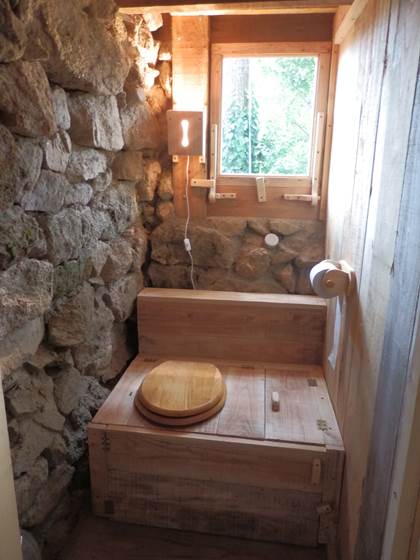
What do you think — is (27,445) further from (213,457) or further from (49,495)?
(213,457)

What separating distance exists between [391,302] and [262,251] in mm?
1099

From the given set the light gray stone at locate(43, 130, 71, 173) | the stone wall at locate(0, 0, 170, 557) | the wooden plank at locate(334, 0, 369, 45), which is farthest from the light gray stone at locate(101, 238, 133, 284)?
the wooden plank at locate(334, 0, 369, 45)

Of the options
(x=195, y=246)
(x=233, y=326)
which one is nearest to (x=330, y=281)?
(x=233, y=326)

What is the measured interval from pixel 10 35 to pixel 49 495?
51.5 inches

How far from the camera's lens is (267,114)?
1.91 m

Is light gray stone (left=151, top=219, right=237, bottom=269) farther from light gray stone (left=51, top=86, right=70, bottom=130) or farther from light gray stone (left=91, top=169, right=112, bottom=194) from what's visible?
light gray stone (left=51, top=86, right=70, bottom=130)

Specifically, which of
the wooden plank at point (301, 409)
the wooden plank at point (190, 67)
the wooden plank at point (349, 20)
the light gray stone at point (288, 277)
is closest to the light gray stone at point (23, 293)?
the wooden plank at point (301, 409)

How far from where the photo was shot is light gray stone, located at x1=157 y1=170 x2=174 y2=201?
6.62 ft

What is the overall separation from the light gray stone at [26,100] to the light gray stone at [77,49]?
73mm

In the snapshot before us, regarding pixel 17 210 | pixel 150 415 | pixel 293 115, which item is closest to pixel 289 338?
pixel 150 415

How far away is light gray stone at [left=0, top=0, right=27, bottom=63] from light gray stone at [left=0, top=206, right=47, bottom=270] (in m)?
0.35

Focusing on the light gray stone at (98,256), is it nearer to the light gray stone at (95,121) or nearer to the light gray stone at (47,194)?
the light gray stone at (47,194)

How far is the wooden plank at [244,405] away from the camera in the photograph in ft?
4.53

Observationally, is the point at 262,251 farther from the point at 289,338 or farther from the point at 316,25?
the point at 316,25
